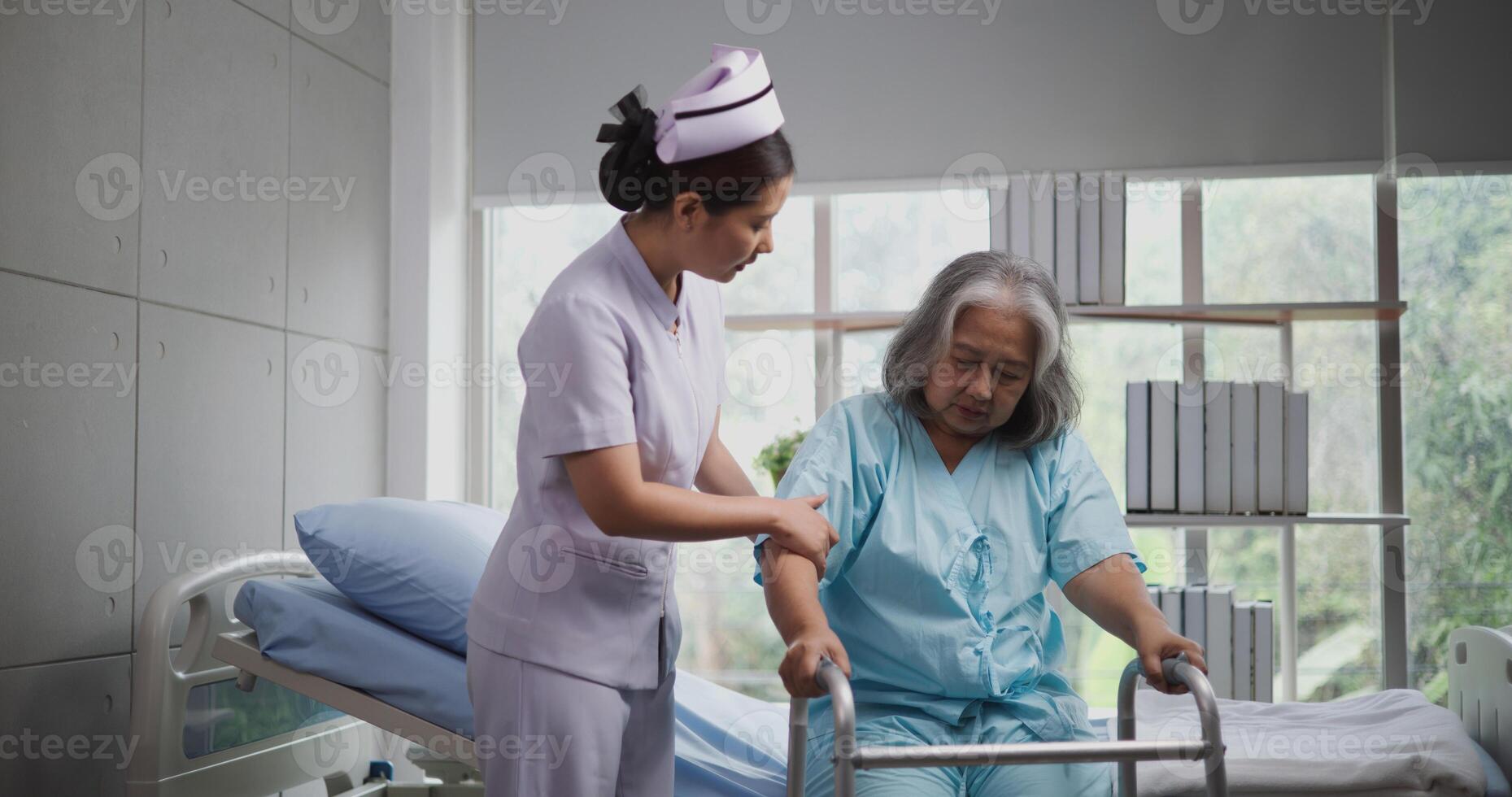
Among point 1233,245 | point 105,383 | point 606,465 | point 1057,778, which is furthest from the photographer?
point 1233,245

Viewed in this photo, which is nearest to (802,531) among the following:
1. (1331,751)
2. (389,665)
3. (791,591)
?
(791,591)

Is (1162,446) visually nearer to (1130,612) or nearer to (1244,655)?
(1244,655)

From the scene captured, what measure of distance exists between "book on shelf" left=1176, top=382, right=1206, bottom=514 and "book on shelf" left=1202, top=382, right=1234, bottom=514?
0.4 inches

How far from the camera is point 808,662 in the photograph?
1.30 metres

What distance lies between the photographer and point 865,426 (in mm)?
1742

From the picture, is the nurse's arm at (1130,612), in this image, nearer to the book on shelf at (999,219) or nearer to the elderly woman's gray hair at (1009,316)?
the elderly woman's gray hair at (1009,316)

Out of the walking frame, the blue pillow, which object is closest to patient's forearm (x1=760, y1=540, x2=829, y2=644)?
the walking frame

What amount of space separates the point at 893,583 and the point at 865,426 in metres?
0.24

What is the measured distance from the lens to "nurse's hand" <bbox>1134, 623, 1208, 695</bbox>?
1464 millimetres

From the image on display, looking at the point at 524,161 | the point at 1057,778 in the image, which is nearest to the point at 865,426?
the point at 1057,778

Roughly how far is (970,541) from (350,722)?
136 centimetres

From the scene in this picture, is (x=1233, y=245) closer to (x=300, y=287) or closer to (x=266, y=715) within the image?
(x=300, y=287)

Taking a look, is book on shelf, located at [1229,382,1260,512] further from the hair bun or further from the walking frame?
the hair bun

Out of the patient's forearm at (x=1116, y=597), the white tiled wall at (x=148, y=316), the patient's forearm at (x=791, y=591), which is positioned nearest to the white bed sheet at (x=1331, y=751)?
the patient's forearm at (x=1116, y=597)
